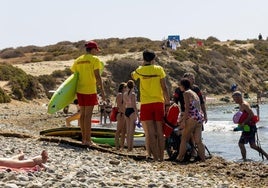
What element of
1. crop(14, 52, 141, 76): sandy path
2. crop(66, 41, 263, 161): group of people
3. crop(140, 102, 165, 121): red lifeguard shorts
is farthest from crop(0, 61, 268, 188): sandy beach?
crop(14, 52, 141, 76): sandy path

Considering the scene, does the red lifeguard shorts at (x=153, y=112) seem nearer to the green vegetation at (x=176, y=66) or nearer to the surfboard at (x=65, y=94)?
the surfboard at (x=65, y=94)

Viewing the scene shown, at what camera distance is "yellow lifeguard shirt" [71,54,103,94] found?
10.7m

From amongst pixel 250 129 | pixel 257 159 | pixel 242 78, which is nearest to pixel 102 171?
pixel 250 129

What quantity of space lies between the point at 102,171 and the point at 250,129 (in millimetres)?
4822

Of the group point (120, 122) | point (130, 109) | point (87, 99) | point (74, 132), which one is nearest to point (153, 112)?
point (87, 99)

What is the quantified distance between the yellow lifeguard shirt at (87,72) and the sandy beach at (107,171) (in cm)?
107

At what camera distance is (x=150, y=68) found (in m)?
10.0

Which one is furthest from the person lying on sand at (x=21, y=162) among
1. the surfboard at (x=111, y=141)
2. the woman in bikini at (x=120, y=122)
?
the surfboard at (x=111, y=141)

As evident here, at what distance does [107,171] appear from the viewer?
26.4 feet

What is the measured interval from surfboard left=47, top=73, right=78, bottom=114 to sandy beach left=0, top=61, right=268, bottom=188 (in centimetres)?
79

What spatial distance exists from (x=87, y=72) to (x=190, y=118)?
204cm

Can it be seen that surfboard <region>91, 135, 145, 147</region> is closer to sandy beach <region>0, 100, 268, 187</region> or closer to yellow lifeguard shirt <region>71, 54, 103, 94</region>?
sandy beach <region>0, 100, 268, 187</region>

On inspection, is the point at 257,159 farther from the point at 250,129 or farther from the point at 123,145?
the point at 123,145

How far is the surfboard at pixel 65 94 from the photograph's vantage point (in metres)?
10.9
